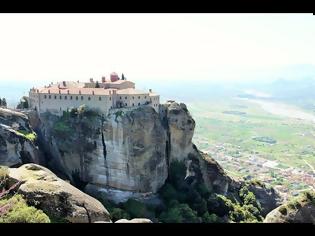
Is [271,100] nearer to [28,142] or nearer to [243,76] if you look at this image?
[243,76]

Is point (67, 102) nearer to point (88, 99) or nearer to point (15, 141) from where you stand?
point (88, 99)

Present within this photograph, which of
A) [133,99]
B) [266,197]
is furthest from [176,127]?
[266,197]

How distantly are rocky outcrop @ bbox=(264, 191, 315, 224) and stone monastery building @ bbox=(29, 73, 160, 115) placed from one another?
8472 mm

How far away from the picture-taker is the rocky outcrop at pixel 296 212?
33.4ft

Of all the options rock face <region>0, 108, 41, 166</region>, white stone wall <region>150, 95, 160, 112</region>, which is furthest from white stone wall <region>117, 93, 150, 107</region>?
rock face <region>0, 108, 41, 166</region>

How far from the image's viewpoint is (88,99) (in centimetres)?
1872

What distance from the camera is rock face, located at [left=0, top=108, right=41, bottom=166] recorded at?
15.7m

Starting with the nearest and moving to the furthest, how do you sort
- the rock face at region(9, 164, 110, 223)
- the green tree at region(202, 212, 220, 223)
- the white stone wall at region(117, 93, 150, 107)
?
the rock face at region(9, 164, 110, 223) < the green tree at region(202, 212, 220, 223) < the white stone wall at region(117, 93, 150, 107)

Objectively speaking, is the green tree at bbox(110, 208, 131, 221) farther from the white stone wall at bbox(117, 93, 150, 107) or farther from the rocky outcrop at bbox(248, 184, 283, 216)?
the rocky outcrop at bbox(248, 184, 283, 216)

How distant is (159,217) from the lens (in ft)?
57.9

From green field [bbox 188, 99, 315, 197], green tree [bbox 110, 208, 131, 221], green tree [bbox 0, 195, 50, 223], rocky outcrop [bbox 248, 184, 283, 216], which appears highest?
green tree [bbox 0, 195, 50, 223]

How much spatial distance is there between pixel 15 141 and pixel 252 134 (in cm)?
6066
